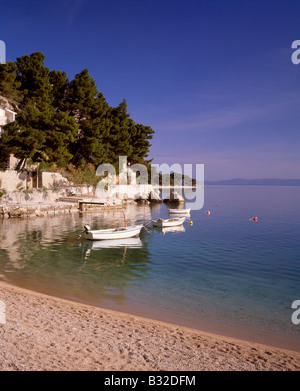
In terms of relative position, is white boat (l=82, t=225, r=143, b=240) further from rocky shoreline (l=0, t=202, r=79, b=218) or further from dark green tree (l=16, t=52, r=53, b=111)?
dark green tree (l=16, t=52, r=53, b=111)

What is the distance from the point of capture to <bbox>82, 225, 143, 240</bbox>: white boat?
23.8 m

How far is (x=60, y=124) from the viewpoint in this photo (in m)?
48.2

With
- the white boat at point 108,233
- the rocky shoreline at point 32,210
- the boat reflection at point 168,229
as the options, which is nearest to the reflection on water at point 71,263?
the white boat at point 108,233

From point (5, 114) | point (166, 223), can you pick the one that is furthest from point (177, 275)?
point (5, 114)

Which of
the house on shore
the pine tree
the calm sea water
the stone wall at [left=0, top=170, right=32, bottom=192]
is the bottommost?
the calm sea water

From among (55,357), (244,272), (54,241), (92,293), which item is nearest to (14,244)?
(54,241)

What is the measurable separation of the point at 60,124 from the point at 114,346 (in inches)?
1775

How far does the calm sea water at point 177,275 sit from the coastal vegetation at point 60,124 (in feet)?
57.4

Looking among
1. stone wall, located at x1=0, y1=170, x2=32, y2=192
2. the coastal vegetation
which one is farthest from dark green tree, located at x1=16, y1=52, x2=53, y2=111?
stone wall, located at x1=0, y1=170, x2=32, y2=192

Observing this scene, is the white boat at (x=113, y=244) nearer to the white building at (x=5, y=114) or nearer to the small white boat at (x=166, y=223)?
the small white boat at (x=166, y=223)

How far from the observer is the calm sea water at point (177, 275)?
35.3 feet

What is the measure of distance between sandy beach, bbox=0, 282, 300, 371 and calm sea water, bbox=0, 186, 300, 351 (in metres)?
1.43

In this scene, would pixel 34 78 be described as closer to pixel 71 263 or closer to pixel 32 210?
pixel 32 210
